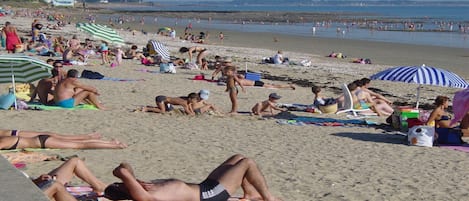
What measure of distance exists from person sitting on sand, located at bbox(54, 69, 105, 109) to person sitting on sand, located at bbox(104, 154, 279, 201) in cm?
575

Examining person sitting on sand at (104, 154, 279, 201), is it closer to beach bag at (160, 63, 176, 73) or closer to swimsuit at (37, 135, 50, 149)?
swimsuit at (37, 135, 50, 149)

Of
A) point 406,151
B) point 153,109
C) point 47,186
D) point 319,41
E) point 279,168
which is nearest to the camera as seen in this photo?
point 47,186

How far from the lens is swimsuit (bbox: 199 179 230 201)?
4914 millimetres

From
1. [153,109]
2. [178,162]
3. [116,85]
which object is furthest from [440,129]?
[116,85]

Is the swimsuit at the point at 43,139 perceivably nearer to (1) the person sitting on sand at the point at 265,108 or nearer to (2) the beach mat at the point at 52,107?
(2) the beach mat at the point at 52,107

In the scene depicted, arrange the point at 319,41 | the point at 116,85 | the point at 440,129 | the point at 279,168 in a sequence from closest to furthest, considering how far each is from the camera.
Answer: the point at 279,168 → the point at 440,129 → the point at 116,85 → the point at 319,41

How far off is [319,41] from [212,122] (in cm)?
2858

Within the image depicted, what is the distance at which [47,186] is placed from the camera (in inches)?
179

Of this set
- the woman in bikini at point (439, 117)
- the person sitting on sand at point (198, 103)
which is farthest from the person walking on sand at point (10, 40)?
the woman in bikini at point (439, 117)

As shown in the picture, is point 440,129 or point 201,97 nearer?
point 440,129

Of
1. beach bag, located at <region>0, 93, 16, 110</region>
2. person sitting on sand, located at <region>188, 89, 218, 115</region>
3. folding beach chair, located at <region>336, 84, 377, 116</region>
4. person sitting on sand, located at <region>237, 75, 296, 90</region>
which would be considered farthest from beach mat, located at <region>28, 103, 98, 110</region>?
person sitting on sand, located at <region>237, 75, 296, 90</region>

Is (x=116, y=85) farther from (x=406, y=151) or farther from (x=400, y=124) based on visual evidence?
(x=406, y=151)

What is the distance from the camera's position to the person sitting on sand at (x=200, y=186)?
4.60 m

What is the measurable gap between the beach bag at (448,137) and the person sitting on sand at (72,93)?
5.61 metres
